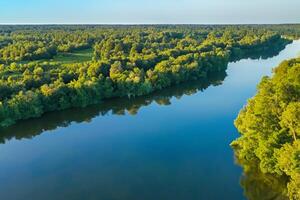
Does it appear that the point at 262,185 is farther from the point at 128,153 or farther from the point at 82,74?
the point at 82,74

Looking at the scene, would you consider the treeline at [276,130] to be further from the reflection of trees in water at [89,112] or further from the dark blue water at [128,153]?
the reflection of trees in water at [89,112]

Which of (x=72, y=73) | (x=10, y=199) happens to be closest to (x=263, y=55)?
(x=72, y=73)

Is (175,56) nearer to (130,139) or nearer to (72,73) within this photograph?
(72,73)

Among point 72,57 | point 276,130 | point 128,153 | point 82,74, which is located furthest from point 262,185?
point 72,57

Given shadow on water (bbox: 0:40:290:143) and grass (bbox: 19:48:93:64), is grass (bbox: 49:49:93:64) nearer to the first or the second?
grass (bbox: 19:48:93:64)

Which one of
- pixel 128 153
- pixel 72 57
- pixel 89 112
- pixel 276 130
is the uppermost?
pixel 276 130

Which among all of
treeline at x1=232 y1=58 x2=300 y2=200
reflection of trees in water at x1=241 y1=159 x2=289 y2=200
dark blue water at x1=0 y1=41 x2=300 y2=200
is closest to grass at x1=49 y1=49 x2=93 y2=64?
dark blue water at x1=0 y1=41 x2=300 y2=200
